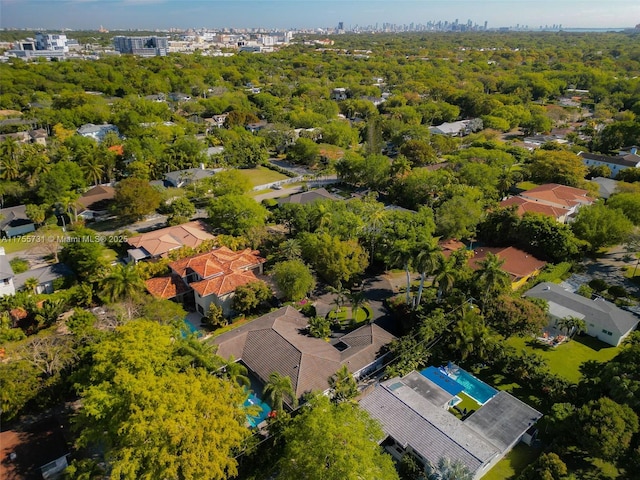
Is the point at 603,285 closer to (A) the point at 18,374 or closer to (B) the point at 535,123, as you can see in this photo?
(A) the point at 18,374

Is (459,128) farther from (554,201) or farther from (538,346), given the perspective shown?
(538,346)

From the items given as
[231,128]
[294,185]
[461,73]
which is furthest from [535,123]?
[461,73]

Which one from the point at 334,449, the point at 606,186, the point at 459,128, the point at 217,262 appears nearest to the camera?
the point at 334,449

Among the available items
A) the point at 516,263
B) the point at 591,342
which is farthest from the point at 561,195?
the point at 591,342

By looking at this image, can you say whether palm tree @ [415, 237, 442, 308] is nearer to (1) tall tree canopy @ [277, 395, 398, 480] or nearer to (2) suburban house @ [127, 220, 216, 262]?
(1) tall tree canopy @ [277, 395, 398, 480]

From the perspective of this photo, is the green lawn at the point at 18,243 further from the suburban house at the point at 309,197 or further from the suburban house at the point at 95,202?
the suburban house at the point at 309,197
